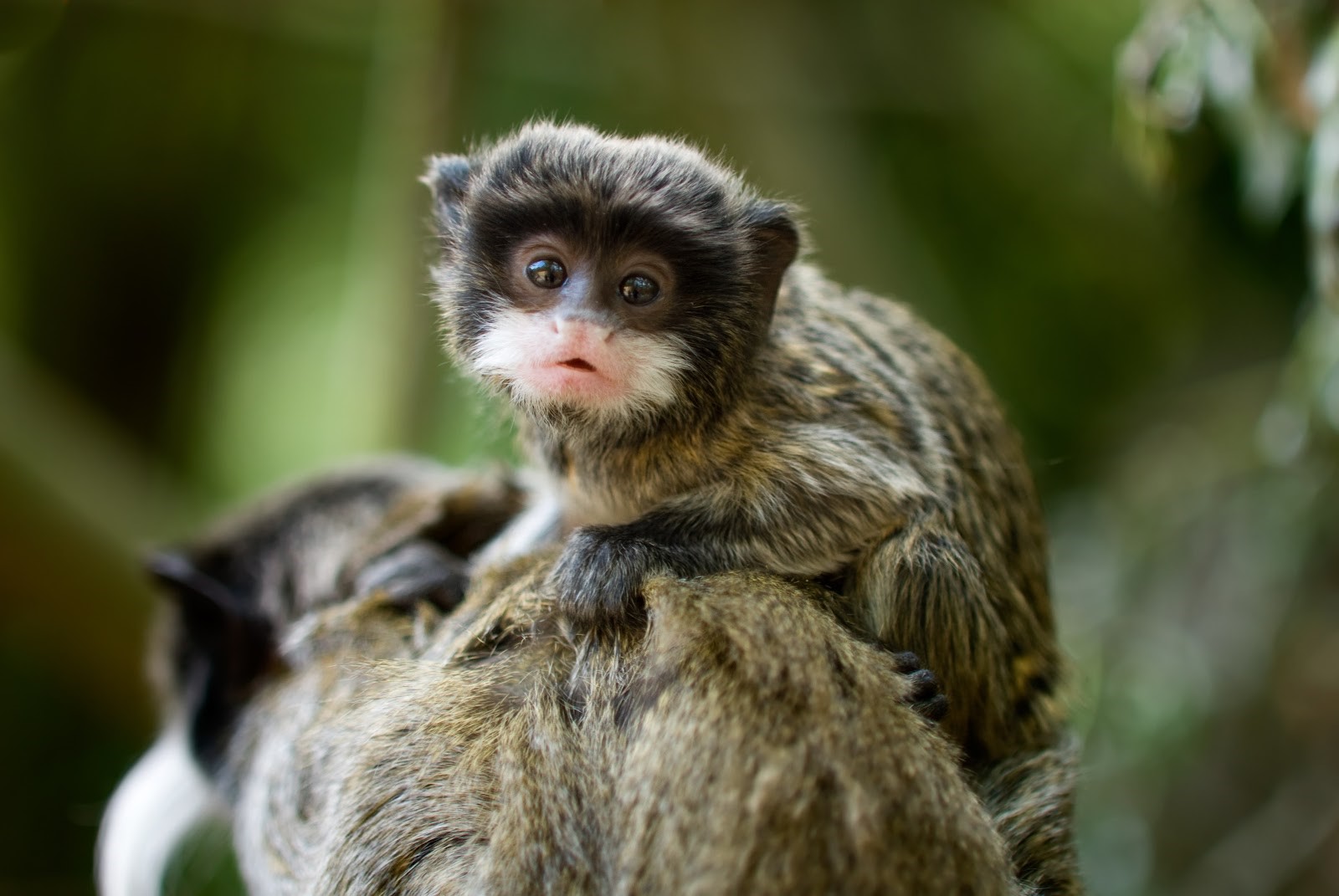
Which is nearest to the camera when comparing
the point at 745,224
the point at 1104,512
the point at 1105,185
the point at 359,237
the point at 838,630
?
the point at 838,630

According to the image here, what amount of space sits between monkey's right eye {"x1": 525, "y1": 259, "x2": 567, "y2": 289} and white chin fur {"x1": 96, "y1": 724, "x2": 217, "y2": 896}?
1.90 m

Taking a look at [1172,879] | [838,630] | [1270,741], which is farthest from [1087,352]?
[838,630]

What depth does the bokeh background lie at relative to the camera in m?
4.41

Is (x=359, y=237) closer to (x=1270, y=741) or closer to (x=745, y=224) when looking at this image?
(x=745, y=224)

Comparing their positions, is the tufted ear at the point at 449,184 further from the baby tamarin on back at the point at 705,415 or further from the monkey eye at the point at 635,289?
the monkey eye at the point at 635,289

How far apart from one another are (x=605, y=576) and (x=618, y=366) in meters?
0.46

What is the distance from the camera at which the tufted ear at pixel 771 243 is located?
2520 mm

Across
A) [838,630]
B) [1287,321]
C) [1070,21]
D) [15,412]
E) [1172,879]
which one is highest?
[1070,21]

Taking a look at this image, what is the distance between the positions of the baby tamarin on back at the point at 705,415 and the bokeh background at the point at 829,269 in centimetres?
63

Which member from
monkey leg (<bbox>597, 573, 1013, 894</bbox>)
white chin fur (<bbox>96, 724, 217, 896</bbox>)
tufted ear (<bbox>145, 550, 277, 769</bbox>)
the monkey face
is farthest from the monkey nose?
white chin fur (<bbox>96, 724, 217, 896</bbox>)

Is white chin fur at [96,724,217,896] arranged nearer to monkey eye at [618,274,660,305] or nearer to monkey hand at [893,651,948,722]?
monkey eye at [618,274,660,305]

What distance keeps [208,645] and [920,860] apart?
2.30 m

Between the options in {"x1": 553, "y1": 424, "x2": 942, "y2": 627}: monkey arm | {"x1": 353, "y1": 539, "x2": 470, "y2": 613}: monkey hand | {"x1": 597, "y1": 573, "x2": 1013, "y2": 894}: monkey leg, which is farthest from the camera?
{"x1": 353, "y1": 539, "x2": 470, "y2": 613}: monkey hand

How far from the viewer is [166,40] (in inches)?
257
